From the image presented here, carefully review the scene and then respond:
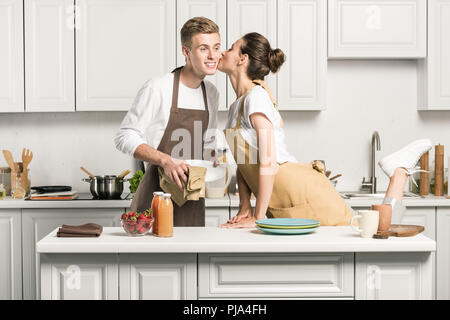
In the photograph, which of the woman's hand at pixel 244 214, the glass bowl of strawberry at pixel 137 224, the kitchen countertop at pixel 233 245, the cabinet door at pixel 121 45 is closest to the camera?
the kitchen countertop at pixel 233 245

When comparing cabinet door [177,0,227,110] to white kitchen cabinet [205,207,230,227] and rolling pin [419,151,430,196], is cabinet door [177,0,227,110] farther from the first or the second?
rolling pin [419,151,430,196]

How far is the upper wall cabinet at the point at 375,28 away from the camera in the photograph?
4.07 metres

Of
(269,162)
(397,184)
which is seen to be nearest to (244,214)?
(269,162)

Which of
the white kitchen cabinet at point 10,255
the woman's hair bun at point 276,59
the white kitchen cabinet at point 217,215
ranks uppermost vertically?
the woman's hair bun at point 276,59

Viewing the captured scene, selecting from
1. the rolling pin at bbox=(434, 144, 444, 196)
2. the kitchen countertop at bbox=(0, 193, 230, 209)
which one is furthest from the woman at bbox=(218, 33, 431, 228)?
the rolling pin at bbox=(434, 144, 444, 196)

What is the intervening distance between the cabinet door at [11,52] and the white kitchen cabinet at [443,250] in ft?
9.38

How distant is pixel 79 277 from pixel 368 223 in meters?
1.08

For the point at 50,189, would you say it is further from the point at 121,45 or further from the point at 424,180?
the point at 424,180

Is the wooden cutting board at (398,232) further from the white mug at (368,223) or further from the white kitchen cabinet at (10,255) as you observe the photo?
the white kitchen cabinet at (10,255)

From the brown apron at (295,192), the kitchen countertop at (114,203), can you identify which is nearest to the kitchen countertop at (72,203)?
the kitchen countertop at (114,203)
